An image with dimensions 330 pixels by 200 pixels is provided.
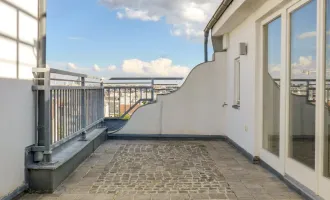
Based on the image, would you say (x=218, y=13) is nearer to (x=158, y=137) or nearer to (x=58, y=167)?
(x=158, y=137)

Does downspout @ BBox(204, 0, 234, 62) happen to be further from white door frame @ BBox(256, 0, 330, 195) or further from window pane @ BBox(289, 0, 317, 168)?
window pane @ BBox(289, 0, 317, 168)

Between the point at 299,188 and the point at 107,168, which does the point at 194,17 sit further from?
the point at 299,188

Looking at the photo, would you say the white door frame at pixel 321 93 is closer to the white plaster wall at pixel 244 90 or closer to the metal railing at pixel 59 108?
the white plaster wall at pixel 244 90

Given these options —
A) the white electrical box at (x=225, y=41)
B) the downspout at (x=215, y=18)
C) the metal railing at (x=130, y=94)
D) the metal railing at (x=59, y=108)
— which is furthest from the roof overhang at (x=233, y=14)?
the metal railing at (x=59, y=108)

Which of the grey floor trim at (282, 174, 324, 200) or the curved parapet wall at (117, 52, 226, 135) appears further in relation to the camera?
the curved parapet wall at (117, 52, 226, 135)

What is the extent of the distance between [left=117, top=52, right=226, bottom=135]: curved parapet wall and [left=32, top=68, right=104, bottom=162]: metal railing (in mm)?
1765

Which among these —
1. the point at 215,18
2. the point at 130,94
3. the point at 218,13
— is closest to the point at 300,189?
the point at 218,13

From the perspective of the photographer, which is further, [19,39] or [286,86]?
[286,86]

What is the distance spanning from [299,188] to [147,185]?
6.03 ft

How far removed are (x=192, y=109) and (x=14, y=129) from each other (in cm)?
510

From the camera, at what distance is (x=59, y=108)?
14.8ft

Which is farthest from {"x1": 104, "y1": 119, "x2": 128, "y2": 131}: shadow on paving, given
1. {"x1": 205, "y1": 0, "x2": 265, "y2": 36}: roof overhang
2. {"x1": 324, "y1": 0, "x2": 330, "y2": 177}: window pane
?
{"x1": 324, "y1": 0, "x2": 330, "y2": 177}: window pane

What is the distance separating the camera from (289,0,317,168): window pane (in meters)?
3.48

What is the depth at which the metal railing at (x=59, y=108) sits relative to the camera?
3.90 metres
